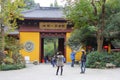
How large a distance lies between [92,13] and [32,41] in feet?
37.3

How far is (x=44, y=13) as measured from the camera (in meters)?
42.2

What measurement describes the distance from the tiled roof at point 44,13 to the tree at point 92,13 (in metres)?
8.59

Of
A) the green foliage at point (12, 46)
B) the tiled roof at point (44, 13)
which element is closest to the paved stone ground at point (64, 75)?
the green foliage at point (12, 46)

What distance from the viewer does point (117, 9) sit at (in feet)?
102

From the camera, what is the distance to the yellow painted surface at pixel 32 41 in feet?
130

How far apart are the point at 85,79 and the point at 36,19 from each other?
837 inches

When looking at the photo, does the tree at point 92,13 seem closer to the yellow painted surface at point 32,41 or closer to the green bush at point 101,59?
the green bush at point 101,59

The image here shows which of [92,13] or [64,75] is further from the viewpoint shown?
[92,13]

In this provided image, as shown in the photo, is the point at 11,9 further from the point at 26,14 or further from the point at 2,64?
the point at 26,14

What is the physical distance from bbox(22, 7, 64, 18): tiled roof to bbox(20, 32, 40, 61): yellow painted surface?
2.13m

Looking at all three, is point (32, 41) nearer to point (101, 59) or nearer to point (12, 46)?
point (12, 46)

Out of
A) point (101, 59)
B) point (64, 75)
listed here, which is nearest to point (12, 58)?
point (101, 59)

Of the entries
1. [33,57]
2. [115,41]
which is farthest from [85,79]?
[33,57]

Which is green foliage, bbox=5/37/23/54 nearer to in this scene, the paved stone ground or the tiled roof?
the tiled roof
